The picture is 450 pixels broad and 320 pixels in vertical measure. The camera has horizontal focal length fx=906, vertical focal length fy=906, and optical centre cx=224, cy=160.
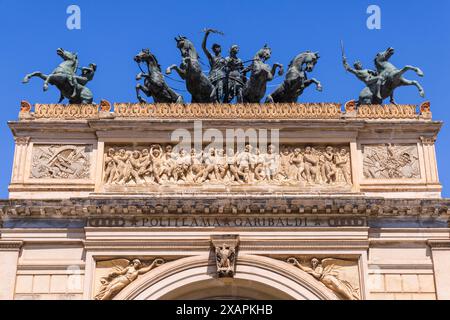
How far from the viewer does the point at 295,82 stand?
2478 centimetres

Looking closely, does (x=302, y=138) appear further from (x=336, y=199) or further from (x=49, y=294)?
(x=49, y=294)

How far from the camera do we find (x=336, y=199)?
22.3m

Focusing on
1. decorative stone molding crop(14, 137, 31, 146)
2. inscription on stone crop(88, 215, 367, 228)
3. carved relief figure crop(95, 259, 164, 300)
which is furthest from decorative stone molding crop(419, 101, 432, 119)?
decorative stone molding crop(14, 137, 31, 146)

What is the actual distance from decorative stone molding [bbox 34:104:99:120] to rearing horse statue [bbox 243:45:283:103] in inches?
166

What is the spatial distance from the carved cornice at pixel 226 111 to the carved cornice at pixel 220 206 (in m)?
2.55

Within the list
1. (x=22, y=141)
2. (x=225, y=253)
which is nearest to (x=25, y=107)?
(x=22, y=141)

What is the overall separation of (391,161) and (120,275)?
24.8 feet

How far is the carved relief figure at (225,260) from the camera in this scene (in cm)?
2181

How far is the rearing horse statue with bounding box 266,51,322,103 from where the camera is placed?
24.8 metres

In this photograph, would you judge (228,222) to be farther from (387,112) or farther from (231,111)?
(387,112)

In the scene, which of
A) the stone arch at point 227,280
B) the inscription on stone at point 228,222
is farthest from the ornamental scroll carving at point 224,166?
the stone arch at point 227,280

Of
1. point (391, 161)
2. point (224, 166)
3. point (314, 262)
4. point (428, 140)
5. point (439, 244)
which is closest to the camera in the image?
point (314, 262)

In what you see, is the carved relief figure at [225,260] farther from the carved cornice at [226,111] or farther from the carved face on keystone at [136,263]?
the carved cornice at [226,111]

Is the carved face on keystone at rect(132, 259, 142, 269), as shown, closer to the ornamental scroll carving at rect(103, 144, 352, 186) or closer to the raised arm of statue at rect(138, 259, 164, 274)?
the raised arm of statue at rect(138, 259, 164, 274)
